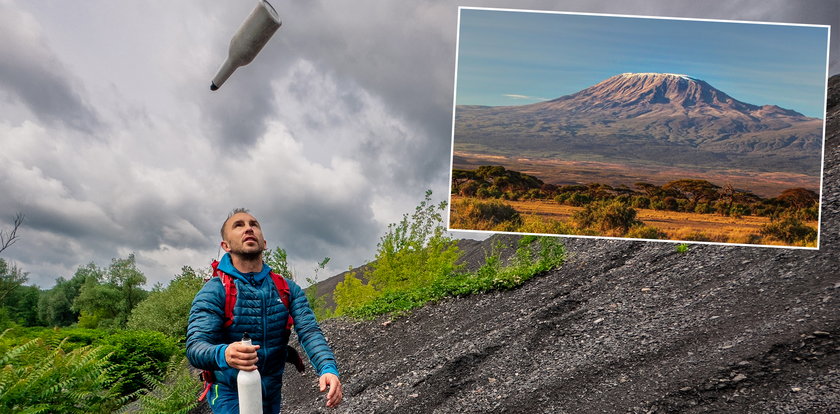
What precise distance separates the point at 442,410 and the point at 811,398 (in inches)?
118

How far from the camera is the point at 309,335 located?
2715 millimetres

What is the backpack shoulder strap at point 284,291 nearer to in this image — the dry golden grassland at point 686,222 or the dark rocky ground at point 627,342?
the dark rocky ground at point 627,342

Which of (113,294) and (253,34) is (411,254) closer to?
(253,34)

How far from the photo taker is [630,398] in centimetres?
481

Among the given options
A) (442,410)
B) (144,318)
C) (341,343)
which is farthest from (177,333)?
(442,410)

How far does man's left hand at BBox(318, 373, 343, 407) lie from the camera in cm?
247

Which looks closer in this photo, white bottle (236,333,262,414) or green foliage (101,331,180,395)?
white bottle (236,333,262,414)

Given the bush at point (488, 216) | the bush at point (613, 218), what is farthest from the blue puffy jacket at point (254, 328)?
the bush at point (613, 218)

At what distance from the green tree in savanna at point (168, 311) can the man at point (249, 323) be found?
1380 centimetres

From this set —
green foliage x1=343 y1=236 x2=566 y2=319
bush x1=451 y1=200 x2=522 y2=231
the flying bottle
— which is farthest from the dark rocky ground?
the flying bottle

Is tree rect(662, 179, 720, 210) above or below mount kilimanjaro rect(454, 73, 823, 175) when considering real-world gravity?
below

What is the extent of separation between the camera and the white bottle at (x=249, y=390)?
84.1 inches

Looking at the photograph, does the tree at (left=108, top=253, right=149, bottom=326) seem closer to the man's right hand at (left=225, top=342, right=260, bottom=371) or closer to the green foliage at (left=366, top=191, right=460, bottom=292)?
the green foliage at (left=366, top=191, right=460, bottom=292)

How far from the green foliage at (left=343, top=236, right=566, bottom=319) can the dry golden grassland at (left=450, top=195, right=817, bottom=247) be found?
1.45 feet
